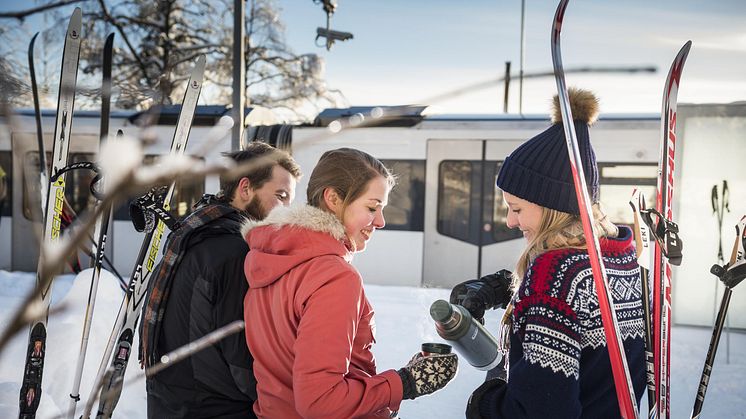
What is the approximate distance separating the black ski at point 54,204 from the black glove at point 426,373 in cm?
178

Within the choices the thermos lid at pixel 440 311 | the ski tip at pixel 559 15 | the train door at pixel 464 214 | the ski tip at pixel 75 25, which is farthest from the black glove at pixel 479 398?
the train door at pixel 464 214

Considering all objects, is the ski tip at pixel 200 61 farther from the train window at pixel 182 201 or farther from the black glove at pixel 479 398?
the train window at pixel 182 201

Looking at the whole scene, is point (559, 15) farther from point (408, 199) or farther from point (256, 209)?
point (408, 199)

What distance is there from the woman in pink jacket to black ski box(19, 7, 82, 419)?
148cm

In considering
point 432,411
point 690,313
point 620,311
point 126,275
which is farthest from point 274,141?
point 620,311

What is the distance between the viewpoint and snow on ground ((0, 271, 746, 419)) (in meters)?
3.70

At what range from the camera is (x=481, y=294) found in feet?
7.22

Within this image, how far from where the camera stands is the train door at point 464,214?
7.94 m

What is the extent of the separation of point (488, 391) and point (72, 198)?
354 inches

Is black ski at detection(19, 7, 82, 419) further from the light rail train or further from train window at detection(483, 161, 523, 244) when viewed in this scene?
train window at detection(483, 161, 523, 244)

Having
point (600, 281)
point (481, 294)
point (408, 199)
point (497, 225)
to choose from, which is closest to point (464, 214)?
point (497, 225)

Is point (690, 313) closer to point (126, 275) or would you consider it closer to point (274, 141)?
point (274, 141)

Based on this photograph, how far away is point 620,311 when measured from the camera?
1.45 m

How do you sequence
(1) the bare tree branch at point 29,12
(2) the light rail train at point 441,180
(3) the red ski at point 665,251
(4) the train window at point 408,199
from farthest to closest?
(4) the train window at point 408,199, (2) the light rail train at point 441,180, (3) the red ski at point 665,251, (1) the bare tree branch at point 29,12
